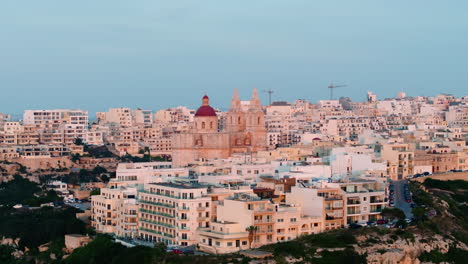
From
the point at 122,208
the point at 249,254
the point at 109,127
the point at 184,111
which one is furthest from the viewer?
the point at 184,111

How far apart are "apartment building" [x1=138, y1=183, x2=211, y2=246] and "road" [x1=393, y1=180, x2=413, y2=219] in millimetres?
10158

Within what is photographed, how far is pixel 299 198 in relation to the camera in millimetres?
47625

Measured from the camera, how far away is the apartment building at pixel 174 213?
149 ft

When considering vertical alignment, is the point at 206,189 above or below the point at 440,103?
below

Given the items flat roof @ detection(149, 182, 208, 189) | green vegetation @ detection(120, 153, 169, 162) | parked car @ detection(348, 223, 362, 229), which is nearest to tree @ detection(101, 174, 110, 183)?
green vegetation @ detection(120, 153, 169, 162)

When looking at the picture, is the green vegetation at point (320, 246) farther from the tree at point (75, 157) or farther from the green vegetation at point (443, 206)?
the tree at point (75, 157)

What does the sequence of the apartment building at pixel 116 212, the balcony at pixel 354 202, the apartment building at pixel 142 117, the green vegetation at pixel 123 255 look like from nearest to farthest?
1. the green vegetation at pixel 123 255
2. the balcony at pixel 354 202
3. the apartment building at pixel 116 212
4. the apartment building at pixel 142 117

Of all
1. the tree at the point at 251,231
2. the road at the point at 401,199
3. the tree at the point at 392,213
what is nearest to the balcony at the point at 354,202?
the tree at the point at 392,213

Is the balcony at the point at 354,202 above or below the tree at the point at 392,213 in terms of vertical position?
above

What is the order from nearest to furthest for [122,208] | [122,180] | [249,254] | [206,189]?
[249,254] → [206,189] → [122,208] → [122,180]

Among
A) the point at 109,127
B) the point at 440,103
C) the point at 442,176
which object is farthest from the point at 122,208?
the point at 440,103

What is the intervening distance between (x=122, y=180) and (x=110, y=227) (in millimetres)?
4574

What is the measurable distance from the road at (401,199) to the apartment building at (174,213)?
1016 centimetres

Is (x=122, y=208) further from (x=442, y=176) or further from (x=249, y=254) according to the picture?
(x=442, y=176)
